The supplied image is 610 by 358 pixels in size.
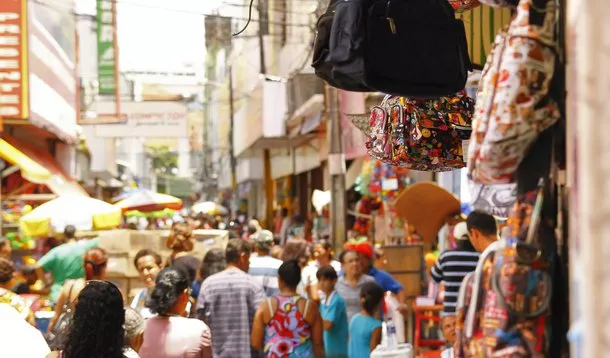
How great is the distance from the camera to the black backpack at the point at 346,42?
4.09 metres

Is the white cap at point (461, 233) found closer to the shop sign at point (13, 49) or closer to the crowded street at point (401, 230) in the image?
the crowded street at point (401, 230)

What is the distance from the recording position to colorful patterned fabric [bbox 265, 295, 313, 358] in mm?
8555

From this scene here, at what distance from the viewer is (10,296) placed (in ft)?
24.3

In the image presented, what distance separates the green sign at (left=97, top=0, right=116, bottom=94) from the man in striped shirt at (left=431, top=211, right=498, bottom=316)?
2368 centimetres

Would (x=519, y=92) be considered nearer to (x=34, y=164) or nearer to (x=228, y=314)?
(x=228, y=314)

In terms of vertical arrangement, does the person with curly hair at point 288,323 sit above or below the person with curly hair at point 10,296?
below

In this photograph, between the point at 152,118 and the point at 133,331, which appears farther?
the point at 152,118

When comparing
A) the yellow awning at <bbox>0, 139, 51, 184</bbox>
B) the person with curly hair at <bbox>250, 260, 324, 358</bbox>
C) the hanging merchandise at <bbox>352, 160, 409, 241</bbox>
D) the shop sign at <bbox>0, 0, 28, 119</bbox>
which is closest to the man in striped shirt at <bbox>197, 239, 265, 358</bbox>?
the person with curly hair at <bbox>250, 260, 324, 358</bbox>

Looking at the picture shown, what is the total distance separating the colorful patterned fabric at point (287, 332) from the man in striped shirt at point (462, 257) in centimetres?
114

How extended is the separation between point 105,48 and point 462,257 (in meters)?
25.2

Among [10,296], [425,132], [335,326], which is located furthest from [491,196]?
[335,326]

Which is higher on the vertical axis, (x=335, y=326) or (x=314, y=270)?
(x=314, y=270)

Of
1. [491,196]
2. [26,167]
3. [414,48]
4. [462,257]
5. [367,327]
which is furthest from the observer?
[26,167]

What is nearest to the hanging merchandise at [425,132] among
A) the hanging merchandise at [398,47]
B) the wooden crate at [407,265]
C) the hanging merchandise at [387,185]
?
the hanging merchandise at [398,47]
